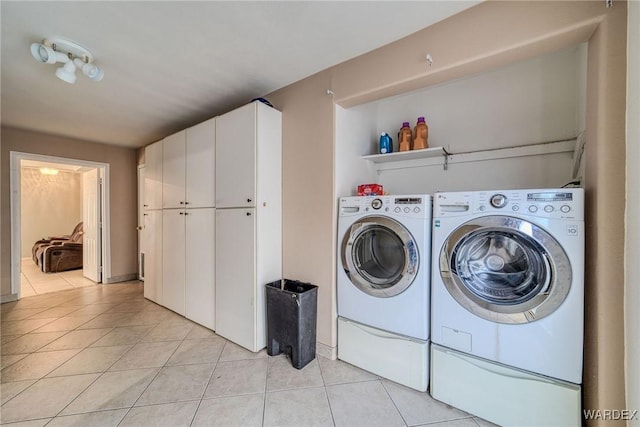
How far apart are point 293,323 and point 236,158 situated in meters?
1.39

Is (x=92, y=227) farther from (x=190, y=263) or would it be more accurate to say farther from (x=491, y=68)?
(x=491, y=68)

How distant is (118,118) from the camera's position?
2.85 meters

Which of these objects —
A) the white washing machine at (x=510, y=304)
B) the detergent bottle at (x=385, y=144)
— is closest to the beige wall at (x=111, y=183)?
the detergent bottle at (x=385, y=144)

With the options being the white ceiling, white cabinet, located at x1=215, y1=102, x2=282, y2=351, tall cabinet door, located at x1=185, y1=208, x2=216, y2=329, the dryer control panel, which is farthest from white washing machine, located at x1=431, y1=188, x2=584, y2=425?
tall cabinet door, located at x1=185, y1=208, x2=216, y2=329

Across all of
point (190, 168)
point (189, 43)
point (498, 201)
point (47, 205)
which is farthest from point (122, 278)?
point (498, 201)

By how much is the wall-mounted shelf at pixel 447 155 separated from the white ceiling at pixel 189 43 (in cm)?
83

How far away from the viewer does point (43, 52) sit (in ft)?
4.99

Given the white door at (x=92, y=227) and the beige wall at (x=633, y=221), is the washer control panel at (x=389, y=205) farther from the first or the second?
the white door at (x=92, y=227)

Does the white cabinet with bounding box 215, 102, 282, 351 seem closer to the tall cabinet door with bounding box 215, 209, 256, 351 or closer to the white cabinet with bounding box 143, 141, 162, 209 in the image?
the tall cabinet door with bounding box 215, 209, 256, 351

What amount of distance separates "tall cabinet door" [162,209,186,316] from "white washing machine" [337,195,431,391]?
1781 mm

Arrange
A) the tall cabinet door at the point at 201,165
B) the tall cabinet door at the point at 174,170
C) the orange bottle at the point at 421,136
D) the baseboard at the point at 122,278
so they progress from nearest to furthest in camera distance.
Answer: the orange bottle at the point at 421,136
the tall cabinet door at the point at 201,165
the tall cabinet door at the point at 174,170
the baseboard at the point at 122,278

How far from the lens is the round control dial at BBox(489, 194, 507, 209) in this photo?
1240mm

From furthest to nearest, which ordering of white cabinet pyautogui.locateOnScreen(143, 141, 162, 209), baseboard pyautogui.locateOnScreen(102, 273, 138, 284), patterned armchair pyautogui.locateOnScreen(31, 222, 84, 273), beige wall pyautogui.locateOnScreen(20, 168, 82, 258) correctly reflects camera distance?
beige wall pyautogui.locateOnScreen(20, 168, 82, 258) → patterned armchair pyautogui.locateOnScreen(31, 222, 84, 273) → baseboard pyautogui.locateOnScreen(102, 273, 138, 284) → white cabinet pyautogui.locateOnScreen(143, 141, 162, 209)

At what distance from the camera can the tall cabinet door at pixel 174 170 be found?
2.56m
